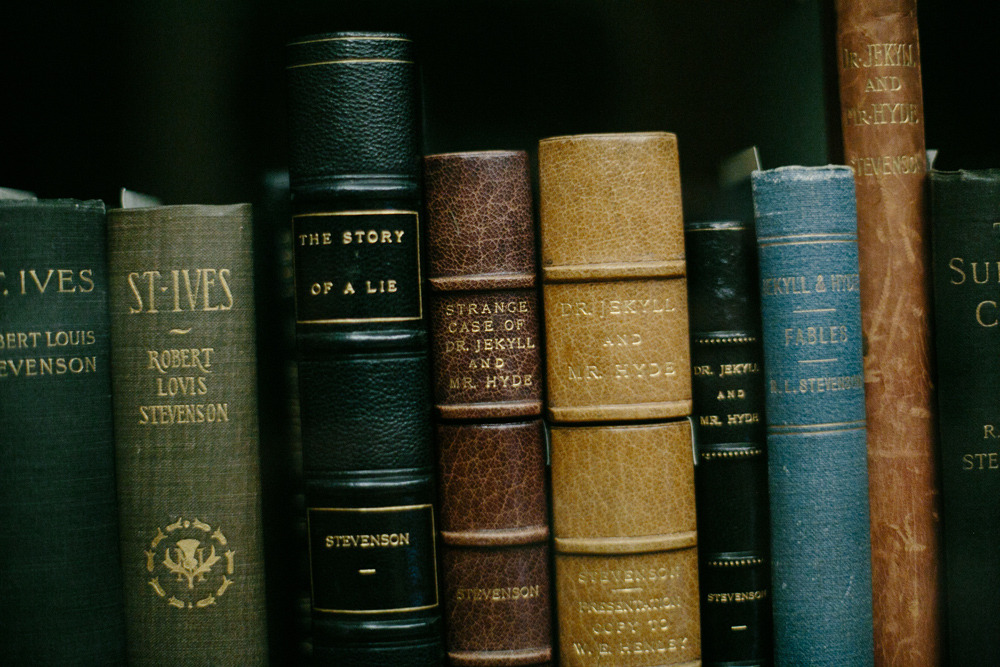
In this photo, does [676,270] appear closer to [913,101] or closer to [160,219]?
[913,101]

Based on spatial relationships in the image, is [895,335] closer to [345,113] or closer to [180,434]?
[345,113]

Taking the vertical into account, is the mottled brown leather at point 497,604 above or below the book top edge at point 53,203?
below

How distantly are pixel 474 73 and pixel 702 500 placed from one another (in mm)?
482

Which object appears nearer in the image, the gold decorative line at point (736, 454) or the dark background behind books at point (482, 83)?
the gold decorative line at point (736, 454)

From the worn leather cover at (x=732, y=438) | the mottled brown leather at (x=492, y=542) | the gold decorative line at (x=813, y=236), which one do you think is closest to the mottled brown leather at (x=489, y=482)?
the mottled brown leather at (x=492, y=542)

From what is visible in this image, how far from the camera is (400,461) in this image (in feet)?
2.21

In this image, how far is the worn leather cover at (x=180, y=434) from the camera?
0.67 metres

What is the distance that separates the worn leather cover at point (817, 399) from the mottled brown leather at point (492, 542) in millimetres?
207

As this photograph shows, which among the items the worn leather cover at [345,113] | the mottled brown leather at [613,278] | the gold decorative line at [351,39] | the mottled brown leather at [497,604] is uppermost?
the gold decorative line at [351,39]

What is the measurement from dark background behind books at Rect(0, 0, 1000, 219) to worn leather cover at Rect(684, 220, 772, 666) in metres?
0.16

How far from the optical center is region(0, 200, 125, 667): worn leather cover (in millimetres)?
642

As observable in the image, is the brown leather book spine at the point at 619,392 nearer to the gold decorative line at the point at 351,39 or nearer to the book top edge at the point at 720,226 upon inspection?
the book top edge at the point at 720,226

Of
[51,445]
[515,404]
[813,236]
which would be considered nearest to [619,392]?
[515,404]

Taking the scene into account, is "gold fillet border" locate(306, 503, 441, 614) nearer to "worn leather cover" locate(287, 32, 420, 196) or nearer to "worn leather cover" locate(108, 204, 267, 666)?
"worn leather cover" locate(108, 204, 267, 666)
